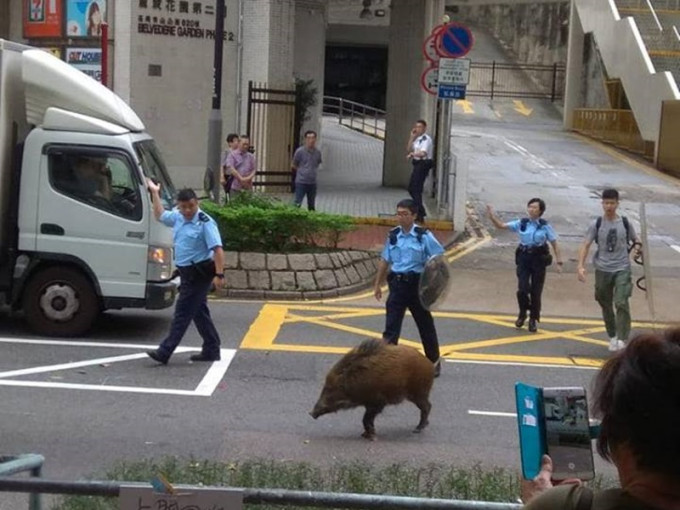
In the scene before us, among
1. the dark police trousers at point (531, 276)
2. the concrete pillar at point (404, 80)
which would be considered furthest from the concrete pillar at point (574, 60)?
the dark police trousers at point (531, 276)

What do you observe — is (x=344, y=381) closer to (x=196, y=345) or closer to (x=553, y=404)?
(x=196, y=345)

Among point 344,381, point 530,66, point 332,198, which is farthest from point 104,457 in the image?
point 530,66

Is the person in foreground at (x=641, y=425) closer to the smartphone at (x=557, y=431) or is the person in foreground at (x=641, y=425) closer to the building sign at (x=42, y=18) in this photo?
the smartphone at (x=557, y=431)

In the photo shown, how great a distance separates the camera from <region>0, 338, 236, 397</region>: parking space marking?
9242 mm

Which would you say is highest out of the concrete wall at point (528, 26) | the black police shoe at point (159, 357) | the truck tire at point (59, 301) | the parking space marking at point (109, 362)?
the concrete wall at point (528, 26)

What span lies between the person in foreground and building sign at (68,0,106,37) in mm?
19977

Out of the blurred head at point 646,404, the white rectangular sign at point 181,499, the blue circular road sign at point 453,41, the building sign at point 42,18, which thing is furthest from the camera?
the building sign at point 42,18

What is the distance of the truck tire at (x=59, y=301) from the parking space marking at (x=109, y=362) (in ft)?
0.70

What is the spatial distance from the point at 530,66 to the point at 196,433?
147 ft

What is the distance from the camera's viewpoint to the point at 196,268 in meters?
9.95

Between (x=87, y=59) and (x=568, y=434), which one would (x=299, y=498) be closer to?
(x=568, y=434)

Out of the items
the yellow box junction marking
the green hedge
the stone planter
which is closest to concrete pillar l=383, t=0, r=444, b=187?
the green hedge

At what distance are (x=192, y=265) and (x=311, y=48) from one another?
16.3m

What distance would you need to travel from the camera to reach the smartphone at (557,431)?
8.82ft
